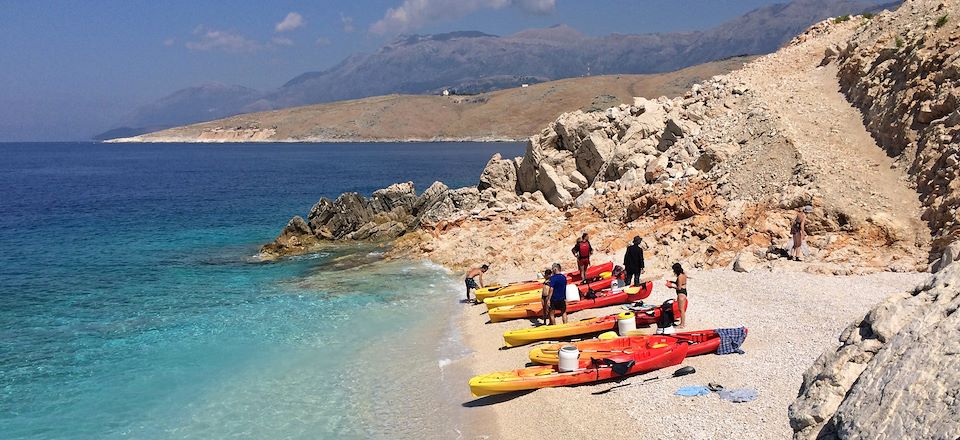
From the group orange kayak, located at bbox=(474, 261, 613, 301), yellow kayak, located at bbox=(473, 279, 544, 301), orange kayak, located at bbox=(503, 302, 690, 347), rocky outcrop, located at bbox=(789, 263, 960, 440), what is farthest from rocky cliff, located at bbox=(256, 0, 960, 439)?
orange kayak, located at bbox=(503, 302, 690, 347)

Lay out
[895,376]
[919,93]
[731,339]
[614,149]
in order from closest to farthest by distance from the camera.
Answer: [895,376], [731,339], [919,93], [614,149]

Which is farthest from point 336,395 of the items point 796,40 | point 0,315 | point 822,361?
point 796,40

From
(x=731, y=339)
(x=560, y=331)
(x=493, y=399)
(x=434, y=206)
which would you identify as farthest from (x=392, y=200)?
(x=731, y=339)

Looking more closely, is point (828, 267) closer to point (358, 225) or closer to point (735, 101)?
point (735, 101)

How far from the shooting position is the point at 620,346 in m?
14.6

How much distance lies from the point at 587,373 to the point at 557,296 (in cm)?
410

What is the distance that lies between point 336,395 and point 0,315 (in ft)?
53.0

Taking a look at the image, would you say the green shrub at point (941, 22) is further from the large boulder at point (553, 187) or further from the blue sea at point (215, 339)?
the blue sea at point (215, 339)

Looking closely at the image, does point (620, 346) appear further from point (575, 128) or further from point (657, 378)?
point (575, 128)

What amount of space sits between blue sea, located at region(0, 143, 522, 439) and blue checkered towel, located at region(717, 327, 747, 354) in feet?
18.9

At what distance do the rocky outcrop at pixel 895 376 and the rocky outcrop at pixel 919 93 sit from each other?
14.1m

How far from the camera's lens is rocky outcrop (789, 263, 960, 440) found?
5.01 metres

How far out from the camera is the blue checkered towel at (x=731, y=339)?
13.8 meters

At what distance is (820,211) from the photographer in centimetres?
2097
